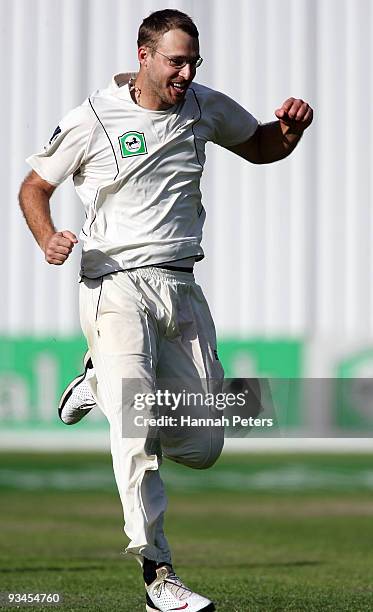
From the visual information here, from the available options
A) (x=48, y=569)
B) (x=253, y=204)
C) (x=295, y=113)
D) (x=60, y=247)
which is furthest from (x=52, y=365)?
(x=60, y=247)

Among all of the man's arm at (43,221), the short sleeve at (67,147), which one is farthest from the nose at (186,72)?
the man's arm at (43,221)

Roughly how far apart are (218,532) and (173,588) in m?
6.10

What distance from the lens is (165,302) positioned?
5156 mm

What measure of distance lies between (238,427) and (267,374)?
37.3ft

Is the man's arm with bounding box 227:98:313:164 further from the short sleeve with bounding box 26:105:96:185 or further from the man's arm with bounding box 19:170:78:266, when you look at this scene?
the man's arm with bounding box 19:170:78:266

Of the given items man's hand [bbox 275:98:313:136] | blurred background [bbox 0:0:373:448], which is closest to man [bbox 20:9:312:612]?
man's hand [bbox 275:98:313:136]

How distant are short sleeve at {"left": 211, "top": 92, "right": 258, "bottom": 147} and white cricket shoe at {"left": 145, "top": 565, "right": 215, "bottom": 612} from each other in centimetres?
167

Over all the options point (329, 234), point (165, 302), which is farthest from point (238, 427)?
point (329, 234)

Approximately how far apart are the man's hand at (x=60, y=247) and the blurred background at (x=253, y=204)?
866 cm

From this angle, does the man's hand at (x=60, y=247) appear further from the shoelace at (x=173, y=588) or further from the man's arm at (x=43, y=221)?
the shoelace at (x=173, y=588)

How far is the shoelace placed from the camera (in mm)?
4910

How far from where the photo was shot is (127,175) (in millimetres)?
5094

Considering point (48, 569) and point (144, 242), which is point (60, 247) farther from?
point (48, 569)

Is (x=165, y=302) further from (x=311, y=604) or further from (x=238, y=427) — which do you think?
(x=311, y=604)
